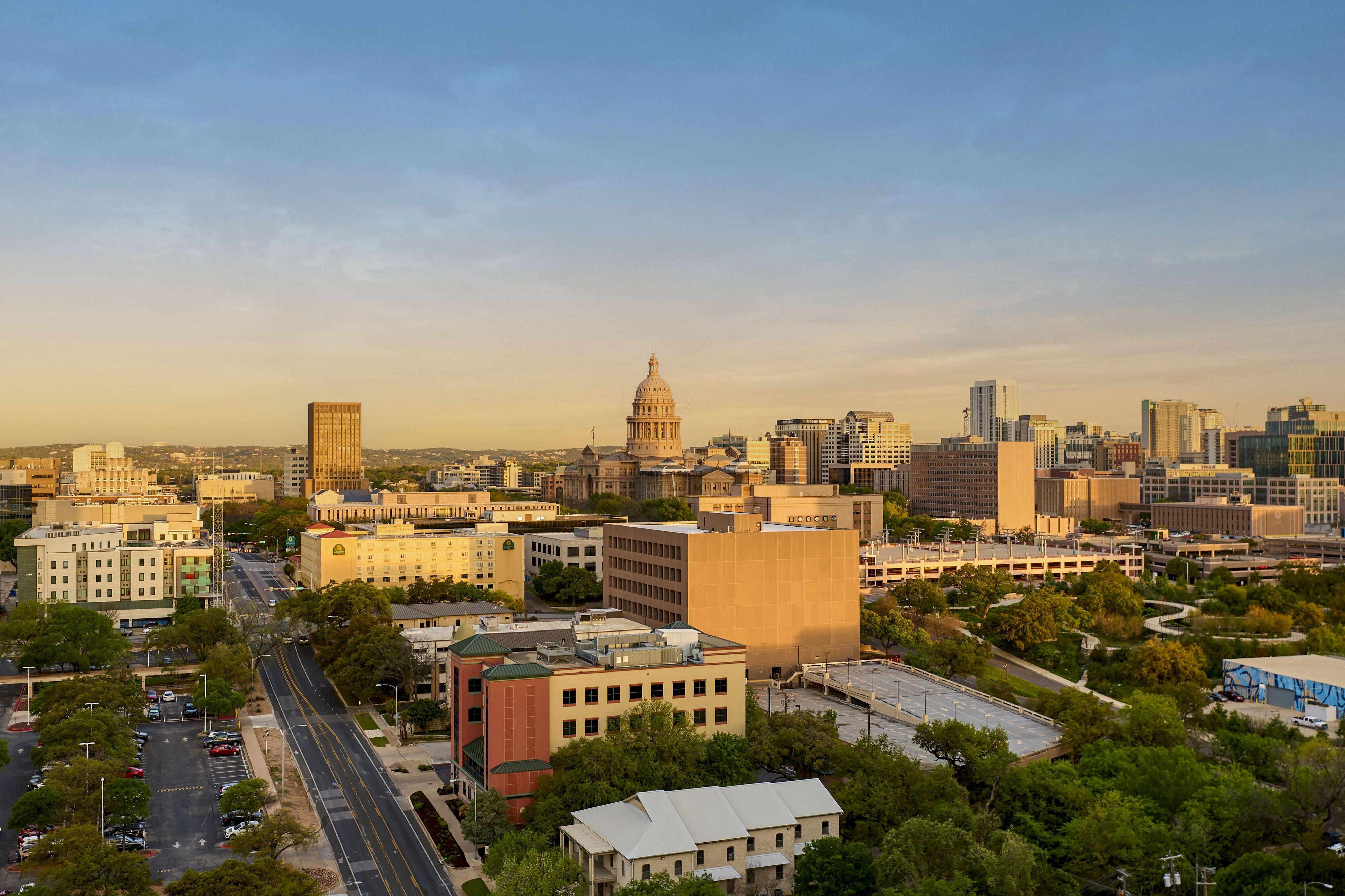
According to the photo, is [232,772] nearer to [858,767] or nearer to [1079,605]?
[858,767]

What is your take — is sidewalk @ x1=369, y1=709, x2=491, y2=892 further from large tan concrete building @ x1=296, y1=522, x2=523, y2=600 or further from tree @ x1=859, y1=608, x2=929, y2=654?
large tan concrete building @ x1=296, y1=522, x2=523, y2=600

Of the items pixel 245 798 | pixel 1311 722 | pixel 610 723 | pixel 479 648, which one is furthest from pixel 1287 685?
pixel 245 798

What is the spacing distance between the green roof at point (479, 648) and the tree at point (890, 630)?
53.0 metres

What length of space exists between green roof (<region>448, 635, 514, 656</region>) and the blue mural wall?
69.7 m

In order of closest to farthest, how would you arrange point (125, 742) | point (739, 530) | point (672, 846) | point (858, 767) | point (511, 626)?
point (672, 846), point (858, 767), point (125, 742), point (511, 626), point (739, 530)

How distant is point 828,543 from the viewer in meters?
112

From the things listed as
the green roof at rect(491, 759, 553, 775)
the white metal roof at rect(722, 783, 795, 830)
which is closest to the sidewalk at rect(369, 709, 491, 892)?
the green roof at rect(491, 759, 553, 775)

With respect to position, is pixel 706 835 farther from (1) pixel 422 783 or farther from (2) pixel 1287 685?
(2) pixel 1287 685

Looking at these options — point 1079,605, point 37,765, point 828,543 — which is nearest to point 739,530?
point 828,543

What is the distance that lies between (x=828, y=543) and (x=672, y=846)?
2316 inches

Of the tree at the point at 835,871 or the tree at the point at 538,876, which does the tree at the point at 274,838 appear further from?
the tree at the point at 835,871

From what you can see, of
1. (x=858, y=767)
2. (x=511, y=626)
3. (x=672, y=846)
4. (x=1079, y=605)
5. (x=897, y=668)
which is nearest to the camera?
(x=672, y=846)

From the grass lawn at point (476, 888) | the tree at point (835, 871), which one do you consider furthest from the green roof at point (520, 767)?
the tree at point (835, 871)

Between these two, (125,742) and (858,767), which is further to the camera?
(125,742)
